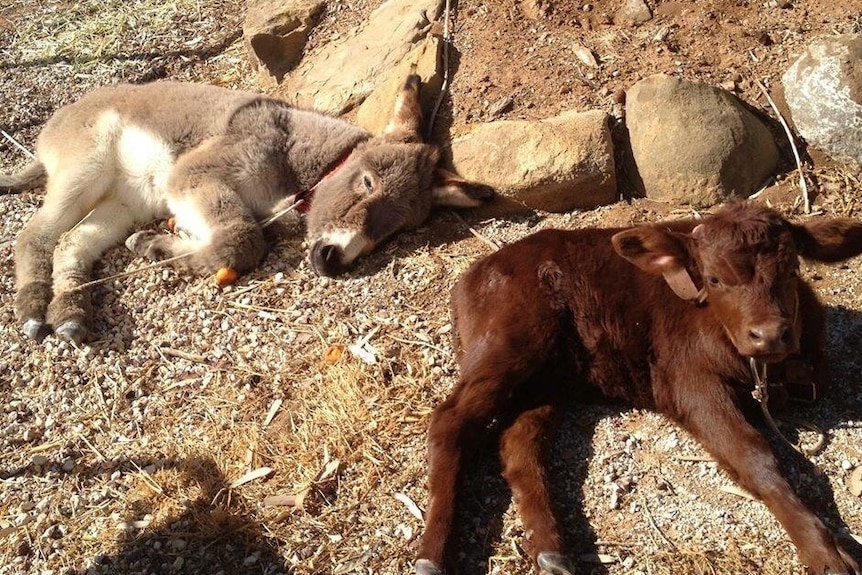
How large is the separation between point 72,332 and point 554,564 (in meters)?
3.69

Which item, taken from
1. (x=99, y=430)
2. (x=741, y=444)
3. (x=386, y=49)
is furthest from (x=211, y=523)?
(x=386, y=49)

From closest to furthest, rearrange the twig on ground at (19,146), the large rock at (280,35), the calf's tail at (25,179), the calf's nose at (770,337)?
1. the calf's nose at (770,337)
2. the calf's tail at (25,179)
3. the twig on ground at (19,146)
4. the large rock at (280,35)

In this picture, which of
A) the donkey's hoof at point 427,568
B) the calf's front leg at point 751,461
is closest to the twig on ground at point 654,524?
the calf's front leg at point 751,461

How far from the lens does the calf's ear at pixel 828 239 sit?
4.16 meters

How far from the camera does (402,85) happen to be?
698 centimetres

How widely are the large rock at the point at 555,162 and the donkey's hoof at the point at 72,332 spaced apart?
10.4 ft

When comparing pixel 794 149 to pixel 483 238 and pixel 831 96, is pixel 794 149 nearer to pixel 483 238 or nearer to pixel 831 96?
pixel 831 96

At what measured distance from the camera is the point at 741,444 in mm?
4102

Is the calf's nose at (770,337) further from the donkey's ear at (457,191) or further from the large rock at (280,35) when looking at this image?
the large rock at (280,35)

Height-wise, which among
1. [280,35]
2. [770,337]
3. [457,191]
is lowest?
[457,191]

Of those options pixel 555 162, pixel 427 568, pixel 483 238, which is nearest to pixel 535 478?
pixel 427 568

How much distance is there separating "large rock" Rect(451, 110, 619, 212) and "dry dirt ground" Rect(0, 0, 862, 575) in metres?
0.16

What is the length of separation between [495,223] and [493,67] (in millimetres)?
1472

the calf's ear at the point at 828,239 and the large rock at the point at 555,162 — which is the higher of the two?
the calf's ear at the point at 828,239
